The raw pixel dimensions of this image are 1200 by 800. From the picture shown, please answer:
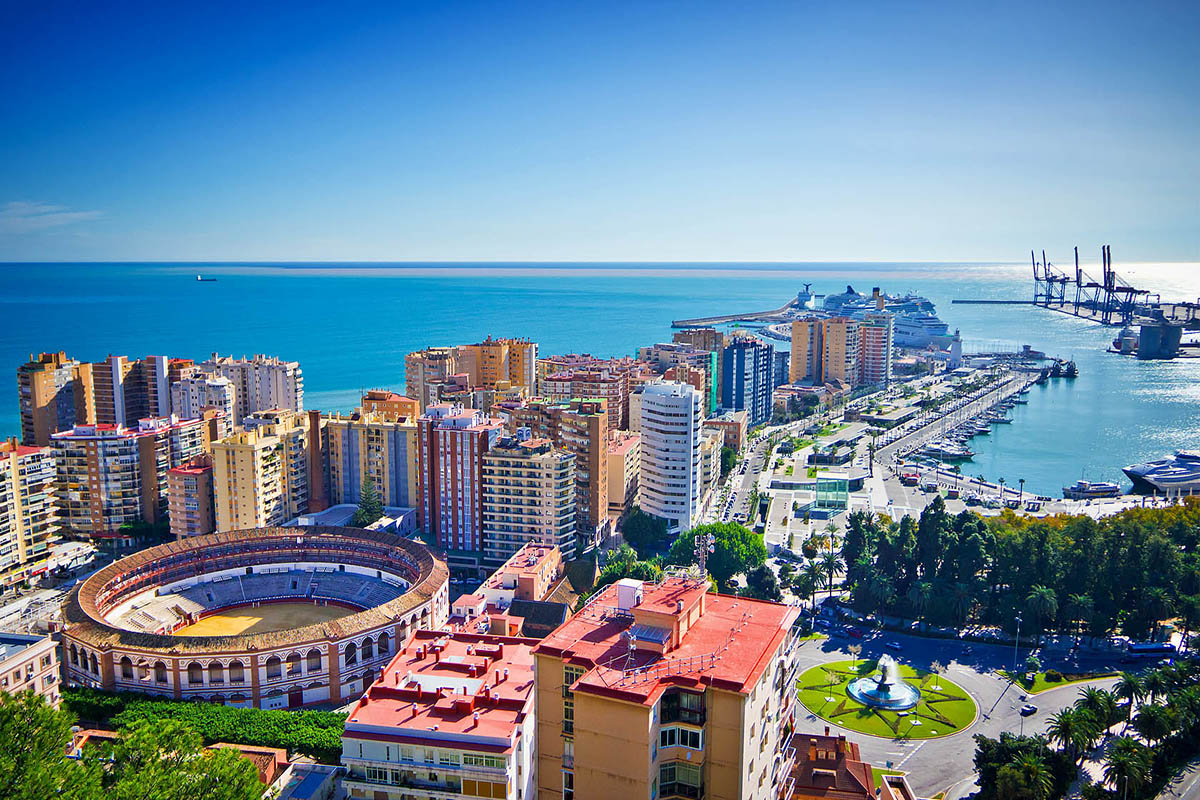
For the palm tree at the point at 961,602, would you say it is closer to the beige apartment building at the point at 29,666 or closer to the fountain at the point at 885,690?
the fountain at the point at 885,690

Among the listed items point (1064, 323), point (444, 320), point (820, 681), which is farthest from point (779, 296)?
point (820, 681)

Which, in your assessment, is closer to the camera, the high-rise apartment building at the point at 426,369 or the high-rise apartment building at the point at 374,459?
the high-rise apartment building at the point at 374,459

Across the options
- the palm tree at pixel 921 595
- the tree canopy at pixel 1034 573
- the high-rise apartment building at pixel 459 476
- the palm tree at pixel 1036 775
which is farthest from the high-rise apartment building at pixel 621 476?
the palm tree at pixel 1036 775

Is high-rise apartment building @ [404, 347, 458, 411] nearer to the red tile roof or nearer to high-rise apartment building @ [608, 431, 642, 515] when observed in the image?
high-rise apartment building @ [608, 431, 642, 515]

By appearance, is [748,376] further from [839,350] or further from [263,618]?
[263,618]

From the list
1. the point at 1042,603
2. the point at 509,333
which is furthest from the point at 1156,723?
the point at 509,333

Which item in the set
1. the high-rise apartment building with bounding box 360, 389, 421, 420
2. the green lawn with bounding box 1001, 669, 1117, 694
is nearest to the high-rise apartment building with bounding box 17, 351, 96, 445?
the high-rise apartment building with bounding box 360, 389, 421, 420
